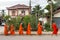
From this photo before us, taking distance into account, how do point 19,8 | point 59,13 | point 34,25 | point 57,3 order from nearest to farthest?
point 34,25 < point 59,13 < point 57,3 < point 19,8

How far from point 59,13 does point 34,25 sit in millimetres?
16714

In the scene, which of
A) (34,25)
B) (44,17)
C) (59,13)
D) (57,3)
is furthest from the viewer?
(57,3)

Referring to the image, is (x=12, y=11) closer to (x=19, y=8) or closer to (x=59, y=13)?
(x=19, y=8)

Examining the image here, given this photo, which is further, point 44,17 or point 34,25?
point 44,17

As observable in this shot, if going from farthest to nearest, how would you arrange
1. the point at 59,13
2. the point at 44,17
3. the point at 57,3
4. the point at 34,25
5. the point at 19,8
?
the point at 19,8 → the point at 57,3 → the point at 44,17 → the point at 59,13 → the point at 34,25

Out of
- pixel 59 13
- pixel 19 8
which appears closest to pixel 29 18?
pixel 59 13

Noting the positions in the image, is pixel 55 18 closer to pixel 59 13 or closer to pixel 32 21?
pixel 59 13

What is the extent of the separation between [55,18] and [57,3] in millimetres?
9138

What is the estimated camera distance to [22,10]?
92438 millimetres

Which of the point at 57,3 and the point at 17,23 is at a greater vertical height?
the point at 57,3

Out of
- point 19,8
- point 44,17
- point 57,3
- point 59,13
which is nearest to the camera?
point 59,13

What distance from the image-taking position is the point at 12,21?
39.8 metres

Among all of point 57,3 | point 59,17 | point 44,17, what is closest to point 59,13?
point 59,17

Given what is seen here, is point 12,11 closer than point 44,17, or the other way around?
point 44,17
